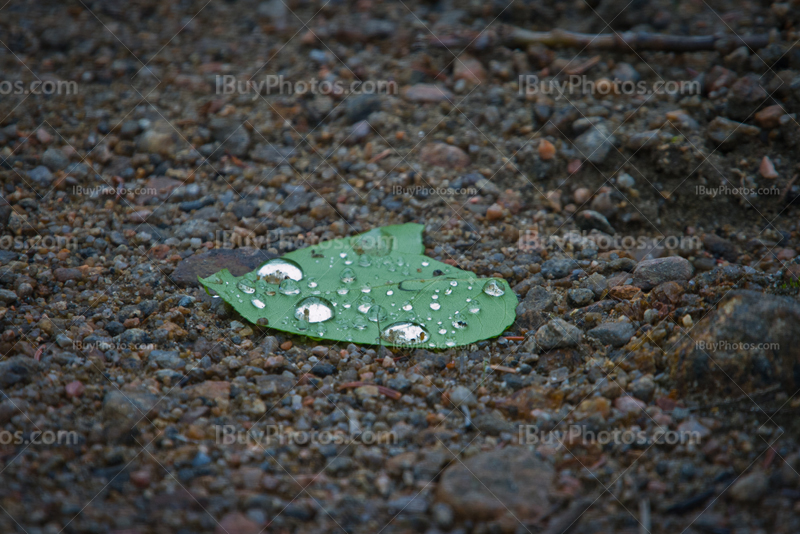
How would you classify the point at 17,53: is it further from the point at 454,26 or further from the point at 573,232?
the point at 573,232

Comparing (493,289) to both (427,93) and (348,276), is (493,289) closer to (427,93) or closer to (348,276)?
(348,276)

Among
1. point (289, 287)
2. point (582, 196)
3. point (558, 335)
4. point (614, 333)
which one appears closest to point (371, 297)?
point (289, 287)

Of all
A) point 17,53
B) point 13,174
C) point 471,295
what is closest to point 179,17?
point 17,53

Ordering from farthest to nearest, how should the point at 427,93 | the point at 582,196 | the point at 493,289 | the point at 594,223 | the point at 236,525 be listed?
the point at 427,93 < the point at 582,196 < the point at 594,223 < the point at 493,289 < the point at 236,525

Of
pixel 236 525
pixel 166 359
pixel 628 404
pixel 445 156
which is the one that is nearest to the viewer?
pixel 236 525

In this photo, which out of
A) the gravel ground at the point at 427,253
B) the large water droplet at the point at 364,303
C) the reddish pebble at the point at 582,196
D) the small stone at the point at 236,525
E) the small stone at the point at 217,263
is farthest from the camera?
the reddish pebble at the point at 582,196

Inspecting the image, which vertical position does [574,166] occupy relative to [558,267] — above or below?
above

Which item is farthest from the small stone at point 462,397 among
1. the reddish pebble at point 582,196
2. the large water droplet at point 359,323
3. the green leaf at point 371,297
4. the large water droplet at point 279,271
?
the reddish pebble at point 582,196

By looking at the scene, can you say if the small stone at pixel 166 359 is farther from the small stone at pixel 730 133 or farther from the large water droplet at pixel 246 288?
the small stone at pixel 730 133
